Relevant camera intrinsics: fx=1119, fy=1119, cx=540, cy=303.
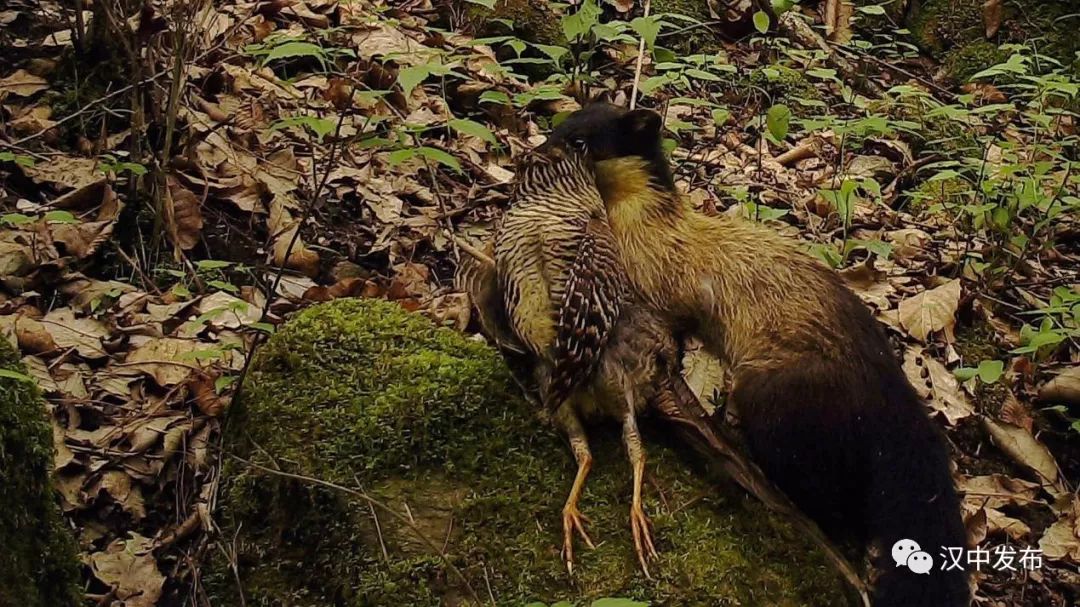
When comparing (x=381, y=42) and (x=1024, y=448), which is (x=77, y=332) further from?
(x=1024, y=448)

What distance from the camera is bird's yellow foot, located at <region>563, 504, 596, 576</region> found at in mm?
3260

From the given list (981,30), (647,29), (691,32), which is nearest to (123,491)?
(647,29)

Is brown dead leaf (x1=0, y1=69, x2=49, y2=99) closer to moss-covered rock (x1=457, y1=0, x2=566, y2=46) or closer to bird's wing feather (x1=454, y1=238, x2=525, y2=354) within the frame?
moss-covered rock (x1=457, y1=0, x2=566, y2=46)

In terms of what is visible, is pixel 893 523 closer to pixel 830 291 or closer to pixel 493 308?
pixel 830 291

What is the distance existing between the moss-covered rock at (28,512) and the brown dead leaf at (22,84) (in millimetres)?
2895

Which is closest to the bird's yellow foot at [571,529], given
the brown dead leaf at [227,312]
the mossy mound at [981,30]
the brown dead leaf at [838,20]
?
the brown dead leaf at [227,312]

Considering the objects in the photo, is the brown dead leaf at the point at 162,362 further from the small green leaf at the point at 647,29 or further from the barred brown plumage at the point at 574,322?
the small green leaf at the point at 647,29

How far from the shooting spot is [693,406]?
3600mm

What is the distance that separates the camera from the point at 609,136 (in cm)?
386

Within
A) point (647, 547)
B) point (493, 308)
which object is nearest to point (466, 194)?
point (493, 308)

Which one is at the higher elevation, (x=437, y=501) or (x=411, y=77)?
(x=411, y=77)

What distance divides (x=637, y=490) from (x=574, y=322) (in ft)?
1.75

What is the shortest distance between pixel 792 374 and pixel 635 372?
50 cm

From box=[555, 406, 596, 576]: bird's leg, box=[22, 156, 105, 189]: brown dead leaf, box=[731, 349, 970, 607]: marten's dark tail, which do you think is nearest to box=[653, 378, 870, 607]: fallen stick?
box=[731, 349, 970, 607]: marten's dark tail
